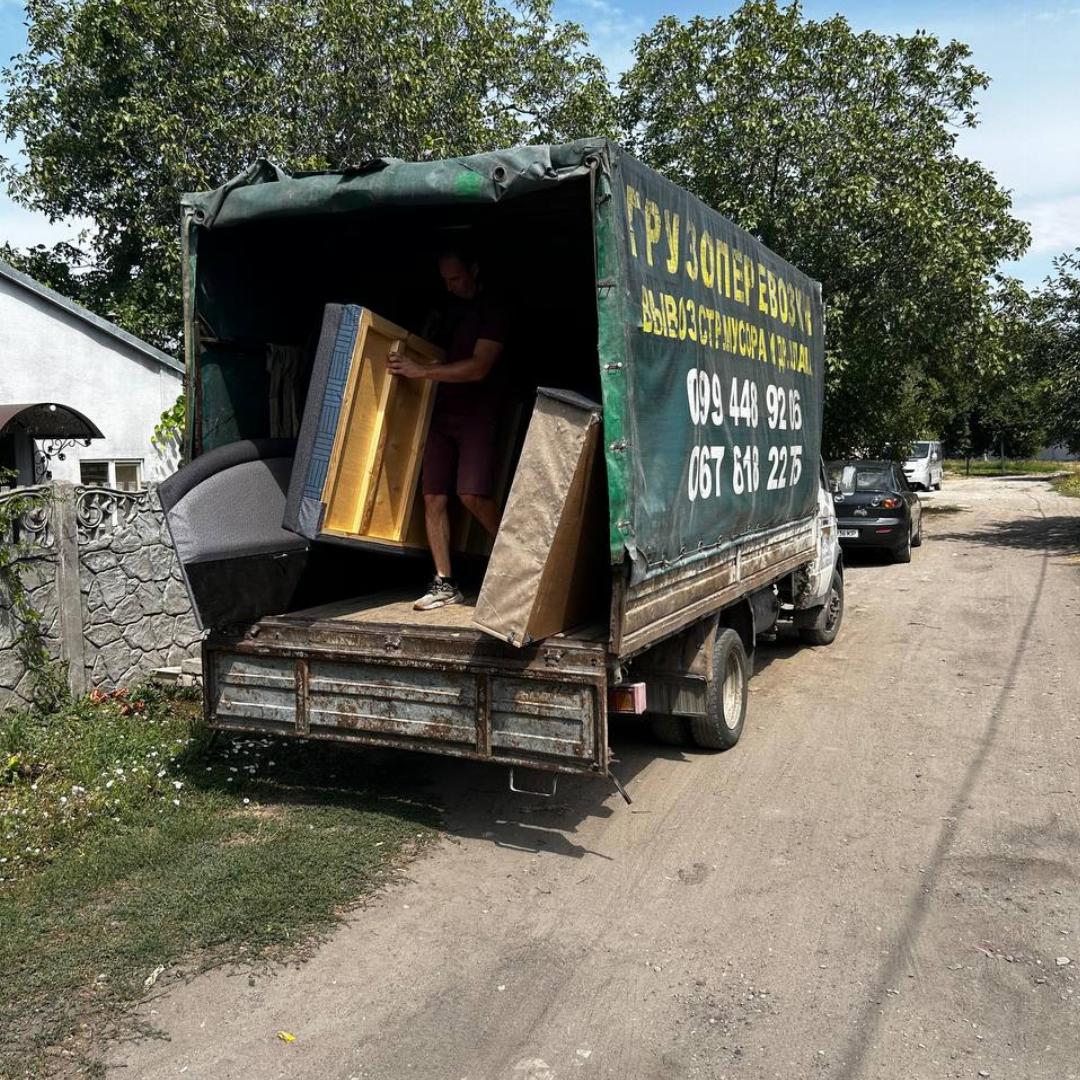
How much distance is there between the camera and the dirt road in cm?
330

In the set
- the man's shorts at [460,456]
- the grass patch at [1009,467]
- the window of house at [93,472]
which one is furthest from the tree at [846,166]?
the grass patch at [1009,467]

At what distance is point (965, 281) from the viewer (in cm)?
1791

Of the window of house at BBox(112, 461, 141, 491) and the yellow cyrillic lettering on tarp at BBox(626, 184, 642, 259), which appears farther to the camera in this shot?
the window of house at BBox(112, 461, 141, 491)

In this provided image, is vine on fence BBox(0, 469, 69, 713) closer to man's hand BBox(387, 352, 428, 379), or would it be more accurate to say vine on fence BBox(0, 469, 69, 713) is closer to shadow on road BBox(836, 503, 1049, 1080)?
man's hand BBox(387, 352, 428, 379)

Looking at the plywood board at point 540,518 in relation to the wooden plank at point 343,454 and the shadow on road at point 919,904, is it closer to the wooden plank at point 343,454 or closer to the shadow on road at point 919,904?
the wooden plank at point 343,454

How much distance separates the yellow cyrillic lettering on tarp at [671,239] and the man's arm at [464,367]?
1.14 meters

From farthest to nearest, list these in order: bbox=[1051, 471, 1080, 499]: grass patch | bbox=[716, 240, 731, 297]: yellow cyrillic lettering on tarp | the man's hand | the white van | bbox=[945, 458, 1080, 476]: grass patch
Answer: bbox=[945, 458, 1080, 476]: grass patch → the white van → bbox=[1051, 471, 1080, 499]: grass patch → bbox=[716, 240, 731, 297]: yellow cyrillic lettering on tarp → the man's hand

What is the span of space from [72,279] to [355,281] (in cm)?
1377

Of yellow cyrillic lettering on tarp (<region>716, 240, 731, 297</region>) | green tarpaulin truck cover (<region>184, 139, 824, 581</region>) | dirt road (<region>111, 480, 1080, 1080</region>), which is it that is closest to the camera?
dirt road (<region>111, 480, 1080, 1080</region>)

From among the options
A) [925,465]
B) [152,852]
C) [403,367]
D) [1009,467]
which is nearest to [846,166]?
[403,367]

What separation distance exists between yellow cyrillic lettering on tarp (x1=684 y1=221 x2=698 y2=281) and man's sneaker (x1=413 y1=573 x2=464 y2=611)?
2.27 meters

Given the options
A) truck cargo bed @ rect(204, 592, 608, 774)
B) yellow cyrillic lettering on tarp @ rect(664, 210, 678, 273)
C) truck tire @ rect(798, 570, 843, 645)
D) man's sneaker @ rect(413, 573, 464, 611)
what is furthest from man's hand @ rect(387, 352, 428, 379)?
truck tire @ rect(798, 570, 843, 645)

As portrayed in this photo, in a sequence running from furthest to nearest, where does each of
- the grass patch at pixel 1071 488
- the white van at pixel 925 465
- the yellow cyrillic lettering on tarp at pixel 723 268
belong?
the white van at pixel 925 465 < the grass patch at pixel 1071 488 < the yellow cyrillic lettering on tarp at pixel 723 268

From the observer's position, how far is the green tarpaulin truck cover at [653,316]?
14.9 feet
